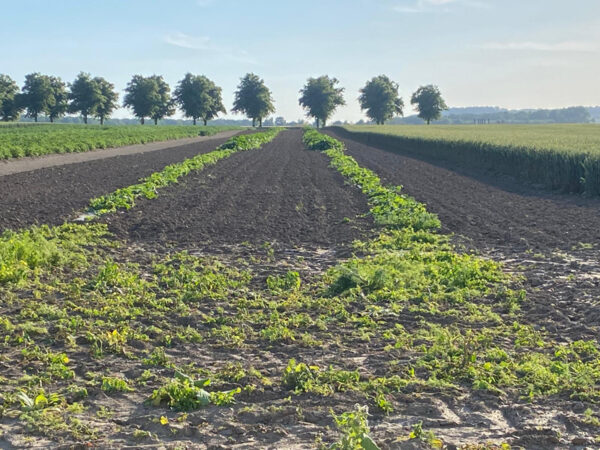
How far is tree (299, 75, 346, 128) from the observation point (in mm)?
155212

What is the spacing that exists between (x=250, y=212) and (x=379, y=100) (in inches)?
5305

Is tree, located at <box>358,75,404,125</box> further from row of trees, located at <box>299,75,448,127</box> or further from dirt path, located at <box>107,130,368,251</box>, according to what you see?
dirt path, located at <box>107,130,368,251</box>

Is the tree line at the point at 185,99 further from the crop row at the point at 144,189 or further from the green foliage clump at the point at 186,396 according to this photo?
the green foliage clump at the point at 186,396

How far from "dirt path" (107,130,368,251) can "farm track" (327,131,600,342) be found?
94.4 inches

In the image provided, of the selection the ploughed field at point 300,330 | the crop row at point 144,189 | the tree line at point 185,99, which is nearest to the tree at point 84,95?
the tree line at point 185,99

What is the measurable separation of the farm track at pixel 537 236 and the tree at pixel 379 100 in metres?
124

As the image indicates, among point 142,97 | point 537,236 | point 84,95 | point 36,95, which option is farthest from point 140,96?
point 537,236

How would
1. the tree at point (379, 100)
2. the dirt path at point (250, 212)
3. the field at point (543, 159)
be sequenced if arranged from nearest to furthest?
the dirt path at point (250, 212) → the field at point (543, 159) → the tree at point (379, 100)

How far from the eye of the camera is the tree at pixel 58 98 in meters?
116

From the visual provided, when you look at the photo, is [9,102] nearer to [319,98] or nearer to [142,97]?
[142,97]

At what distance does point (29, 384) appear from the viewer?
561cm

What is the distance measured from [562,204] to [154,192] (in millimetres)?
11911

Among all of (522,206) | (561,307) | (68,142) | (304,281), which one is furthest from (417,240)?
(68,142)

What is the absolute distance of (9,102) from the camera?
108312 mm
